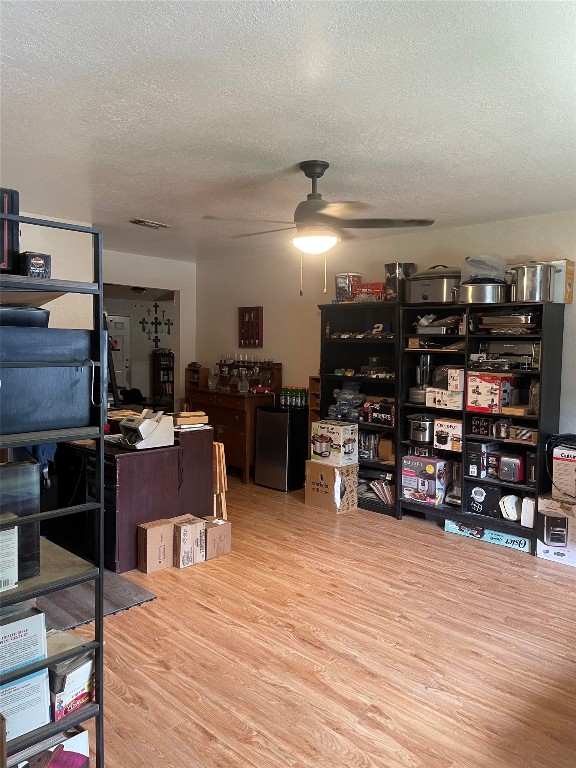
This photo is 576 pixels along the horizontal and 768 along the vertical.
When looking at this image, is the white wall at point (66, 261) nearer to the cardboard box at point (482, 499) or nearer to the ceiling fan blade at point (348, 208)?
the ceiling fan blade at point (348, 208)

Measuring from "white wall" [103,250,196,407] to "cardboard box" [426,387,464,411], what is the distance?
391 cm

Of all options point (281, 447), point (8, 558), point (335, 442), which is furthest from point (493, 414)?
point (8, 558)

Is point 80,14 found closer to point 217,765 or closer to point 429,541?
point 217,765

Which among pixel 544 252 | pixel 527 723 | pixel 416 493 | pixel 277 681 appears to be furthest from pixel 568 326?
pixel 277 681

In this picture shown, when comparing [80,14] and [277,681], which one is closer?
[80,14]

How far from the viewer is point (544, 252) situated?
469 cm

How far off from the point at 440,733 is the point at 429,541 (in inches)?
91.6

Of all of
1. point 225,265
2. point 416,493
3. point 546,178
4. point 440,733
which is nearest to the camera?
point 440,733

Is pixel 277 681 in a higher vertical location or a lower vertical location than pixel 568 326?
lower

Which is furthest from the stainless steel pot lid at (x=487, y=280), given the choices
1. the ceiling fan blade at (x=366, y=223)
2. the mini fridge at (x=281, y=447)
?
the mini fridge at (x=281, y=447)

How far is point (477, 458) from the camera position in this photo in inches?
184

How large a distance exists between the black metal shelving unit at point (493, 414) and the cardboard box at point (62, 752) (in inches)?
137

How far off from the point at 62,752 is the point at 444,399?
12.3ft

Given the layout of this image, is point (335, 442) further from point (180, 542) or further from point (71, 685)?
point (71, 685)
